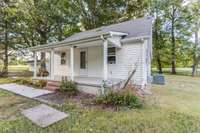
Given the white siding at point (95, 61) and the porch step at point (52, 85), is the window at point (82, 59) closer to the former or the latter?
the white siding at point (95, 61)

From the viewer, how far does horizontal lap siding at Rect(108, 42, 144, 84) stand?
9.87 m

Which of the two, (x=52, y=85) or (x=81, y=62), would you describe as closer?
(x=52, y=85)

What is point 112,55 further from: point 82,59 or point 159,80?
point 159,80

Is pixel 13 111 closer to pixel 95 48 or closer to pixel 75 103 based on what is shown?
pixel 75 103

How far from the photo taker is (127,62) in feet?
34.3

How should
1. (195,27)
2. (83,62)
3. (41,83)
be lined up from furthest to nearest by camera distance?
(195,27)
(83,62)
(41,83)

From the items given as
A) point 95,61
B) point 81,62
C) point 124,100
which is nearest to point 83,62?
point 81,62

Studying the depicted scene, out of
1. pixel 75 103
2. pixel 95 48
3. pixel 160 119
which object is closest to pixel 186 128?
pixel 160 119

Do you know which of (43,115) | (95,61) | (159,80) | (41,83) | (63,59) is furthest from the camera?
(63,59)

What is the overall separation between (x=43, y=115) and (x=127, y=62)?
5.78 meters

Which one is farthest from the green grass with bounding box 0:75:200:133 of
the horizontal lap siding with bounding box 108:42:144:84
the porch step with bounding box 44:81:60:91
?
the porch step with bounding box 44:81:60:91

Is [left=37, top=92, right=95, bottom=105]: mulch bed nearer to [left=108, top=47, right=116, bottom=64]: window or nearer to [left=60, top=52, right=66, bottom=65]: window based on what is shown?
[left=108, top=47, right=116, bottom=64]: window

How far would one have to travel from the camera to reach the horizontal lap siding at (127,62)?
32.4 feet

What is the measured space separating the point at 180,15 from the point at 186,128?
952 inches
